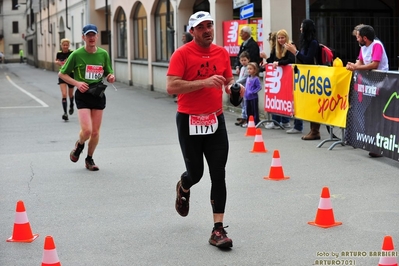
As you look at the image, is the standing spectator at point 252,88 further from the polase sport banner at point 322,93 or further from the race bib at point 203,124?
the race bib at point 203,124

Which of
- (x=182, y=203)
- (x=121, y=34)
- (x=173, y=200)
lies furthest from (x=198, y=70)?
(x=121, y=34)

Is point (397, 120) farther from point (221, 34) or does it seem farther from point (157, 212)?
point (221, 34)

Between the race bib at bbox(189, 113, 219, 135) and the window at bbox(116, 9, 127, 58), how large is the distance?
28.4 meters

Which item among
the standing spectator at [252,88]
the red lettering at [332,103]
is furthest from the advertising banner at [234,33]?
the red lettering at [332,103]

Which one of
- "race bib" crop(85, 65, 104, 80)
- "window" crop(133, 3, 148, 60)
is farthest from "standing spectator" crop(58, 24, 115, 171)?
"window" crop(133, 3, 148, 60)

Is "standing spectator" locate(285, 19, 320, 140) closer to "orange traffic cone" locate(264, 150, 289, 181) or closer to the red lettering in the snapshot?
the red lettering

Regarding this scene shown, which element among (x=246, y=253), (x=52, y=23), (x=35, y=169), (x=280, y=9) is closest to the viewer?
(x=246, y=253)

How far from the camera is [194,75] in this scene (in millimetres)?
6629

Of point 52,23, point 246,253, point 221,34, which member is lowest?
point 246,253

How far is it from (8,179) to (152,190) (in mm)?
2205

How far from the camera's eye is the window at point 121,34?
35.0 m

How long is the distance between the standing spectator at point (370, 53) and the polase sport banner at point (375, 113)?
0.50 ft

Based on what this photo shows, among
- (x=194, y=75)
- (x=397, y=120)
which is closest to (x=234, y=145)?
(x=397, y=120)

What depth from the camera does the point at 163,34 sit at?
28094 mm
